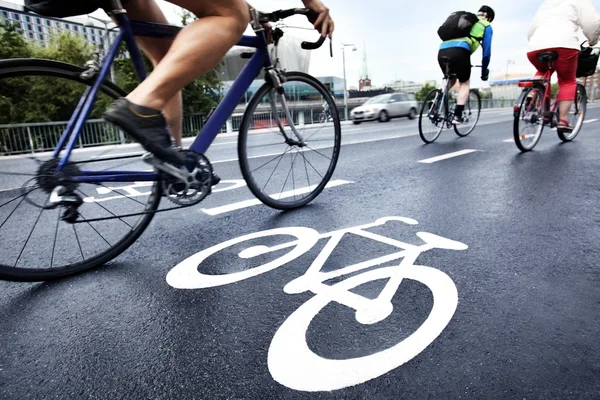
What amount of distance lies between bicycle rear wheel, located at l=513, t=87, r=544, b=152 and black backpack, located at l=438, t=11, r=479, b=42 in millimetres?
1768

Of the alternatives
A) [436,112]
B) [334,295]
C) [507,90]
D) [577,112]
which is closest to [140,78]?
[334,295]

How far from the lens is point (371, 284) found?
175 cm

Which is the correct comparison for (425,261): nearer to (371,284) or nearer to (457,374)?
(371,284)

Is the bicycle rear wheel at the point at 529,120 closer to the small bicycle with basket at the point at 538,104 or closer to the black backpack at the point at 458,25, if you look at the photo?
the small bicycle with basket at the point at 538,104

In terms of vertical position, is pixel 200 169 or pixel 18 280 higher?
pixel 200 169

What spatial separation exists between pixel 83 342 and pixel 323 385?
2.88ft

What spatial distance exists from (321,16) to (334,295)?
1.71 meters

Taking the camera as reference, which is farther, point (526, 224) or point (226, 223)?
point (226, 223)

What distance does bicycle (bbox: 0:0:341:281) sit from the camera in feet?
5.96

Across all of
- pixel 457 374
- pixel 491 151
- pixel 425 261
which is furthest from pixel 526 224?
pixel 491 151

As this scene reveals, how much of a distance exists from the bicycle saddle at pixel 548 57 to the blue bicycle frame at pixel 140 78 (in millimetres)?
3988

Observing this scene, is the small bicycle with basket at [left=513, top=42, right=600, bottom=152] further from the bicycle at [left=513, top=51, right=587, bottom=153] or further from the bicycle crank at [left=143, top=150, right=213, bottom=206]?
the bicycle crank at [left=143, top=150, right=213, bottom=206]

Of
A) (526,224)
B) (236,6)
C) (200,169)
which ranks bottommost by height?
(526,224)

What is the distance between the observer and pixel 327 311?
1.55 meters
